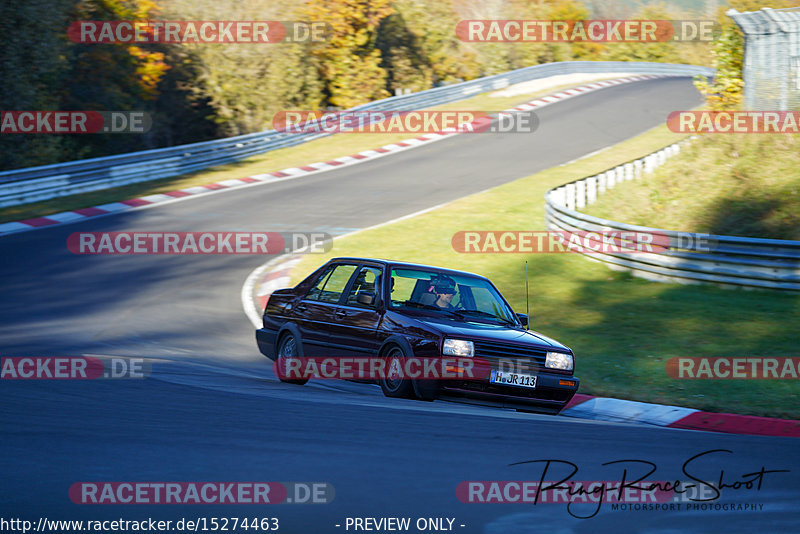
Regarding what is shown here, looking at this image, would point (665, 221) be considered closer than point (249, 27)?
Yes

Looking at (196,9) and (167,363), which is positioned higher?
(196,9)

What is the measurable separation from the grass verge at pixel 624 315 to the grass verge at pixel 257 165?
7461mm

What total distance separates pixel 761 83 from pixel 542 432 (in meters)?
15.7

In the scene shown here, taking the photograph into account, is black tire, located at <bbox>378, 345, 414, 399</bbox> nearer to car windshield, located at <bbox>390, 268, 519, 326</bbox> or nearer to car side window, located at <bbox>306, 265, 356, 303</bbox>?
car windshield, located at <bbox>390, 268, 519, 326</bbox>

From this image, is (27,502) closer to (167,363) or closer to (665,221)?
(167,363)

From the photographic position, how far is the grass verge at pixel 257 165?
2269 cm

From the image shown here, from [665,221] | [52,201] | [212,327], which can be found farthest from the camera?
[52,201]

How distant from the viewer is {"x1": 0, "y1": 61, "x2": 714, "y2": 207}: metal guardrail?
2306 centimetres

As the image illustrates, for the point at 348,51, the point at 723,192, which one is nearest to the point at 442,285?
the point at 723,192

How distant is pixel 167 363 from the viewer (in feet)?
34.8

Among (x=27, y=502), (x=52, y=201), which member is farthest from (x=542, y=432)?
(x=52, y=201)

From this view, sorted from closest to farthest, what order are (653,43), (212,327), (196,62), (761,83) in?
(212,327)
(761,83)
(196,62)
(653,43)

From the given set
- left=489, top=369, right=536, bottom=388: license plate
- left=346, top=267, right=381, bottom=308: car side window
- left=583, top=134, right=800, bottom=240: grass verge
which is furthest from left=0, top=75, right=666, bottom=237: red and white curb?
left=489, top=369, right=536, bottom=388: license plate

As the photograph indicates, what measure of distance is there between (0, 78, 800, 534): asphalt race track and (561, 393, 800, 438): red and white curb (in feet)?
2.81
